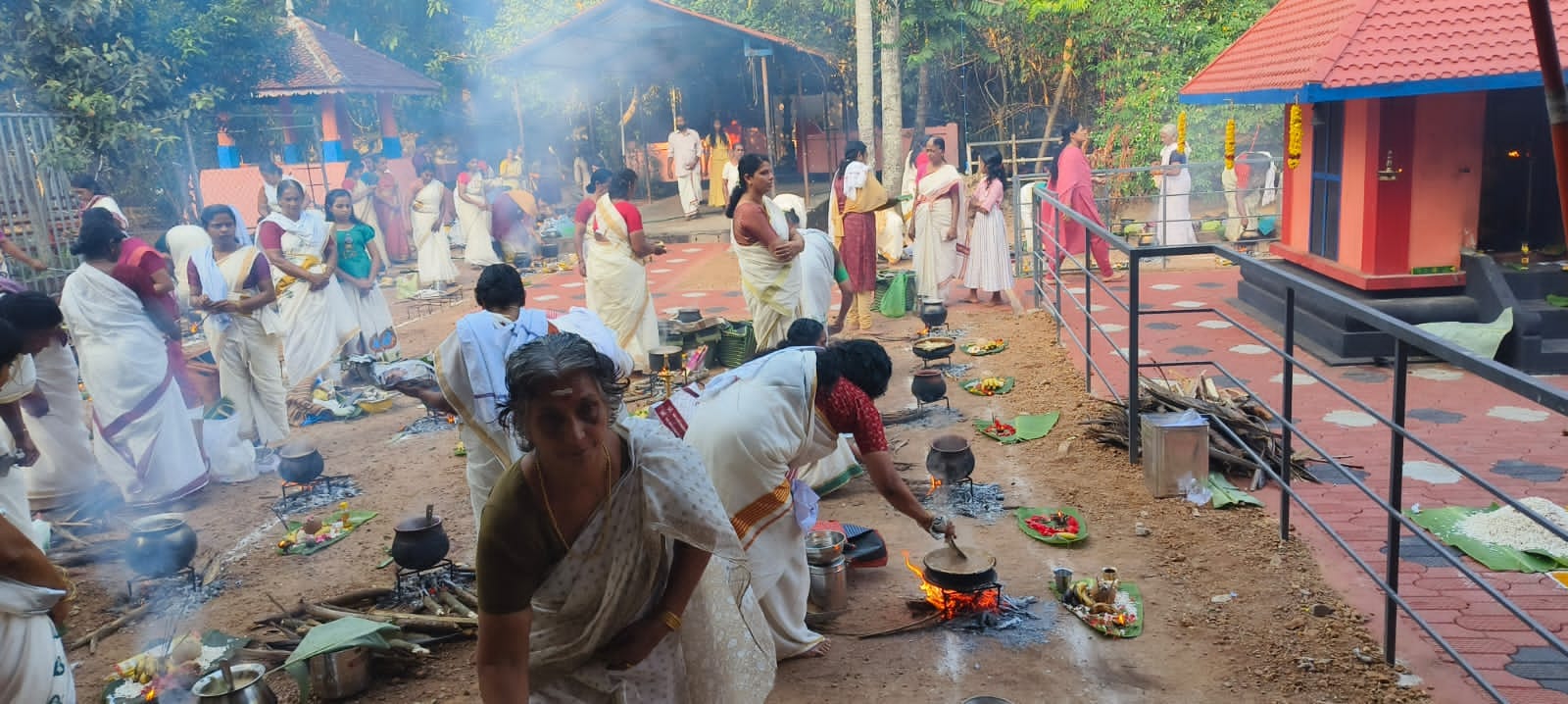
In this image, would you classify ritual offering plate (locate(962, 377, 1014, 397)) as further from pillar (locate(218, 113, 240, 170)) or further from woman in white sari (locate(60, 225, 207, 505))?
pillar (locate(218, 113, 240, 170))

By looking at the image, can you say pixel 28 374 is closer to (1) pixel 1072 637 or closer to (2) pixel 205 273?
(2) pixel 205 273

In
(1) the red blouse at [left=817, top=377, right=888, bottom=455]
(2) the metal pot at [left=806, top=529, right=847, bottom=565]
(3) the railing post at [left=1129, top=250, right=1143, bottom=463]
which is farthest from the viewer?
(3) the railing post at [left=1129, top=250, right=1143, bottom=463]

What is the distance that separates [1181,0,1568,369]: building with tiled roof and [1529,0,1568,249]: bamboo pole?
20.0ft

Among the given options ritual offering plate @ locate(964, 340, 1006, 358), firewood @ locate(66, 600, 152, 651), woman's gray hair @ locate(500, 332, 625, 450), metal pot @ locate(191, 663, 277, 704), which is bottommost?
firewood @ locate(66, 600, 152, 651)

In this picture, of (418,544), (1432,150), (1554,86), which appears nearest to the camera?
(1554,86)

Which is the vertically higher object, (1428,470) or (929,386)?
(929,386)

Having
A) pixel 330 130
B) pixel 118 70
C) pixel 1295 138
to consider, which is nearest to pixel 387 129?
pixel 330 130

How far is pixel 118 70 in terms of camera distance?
1277 cm

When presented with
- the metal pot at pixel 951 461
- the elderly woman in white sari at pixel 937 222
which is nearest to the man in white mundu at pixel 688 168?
the elderly woman in white sari at pixel 937 222

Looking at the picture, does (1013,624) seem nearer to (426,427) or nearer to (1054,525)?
(1054,525)

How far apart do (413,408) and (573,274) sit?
256 inches

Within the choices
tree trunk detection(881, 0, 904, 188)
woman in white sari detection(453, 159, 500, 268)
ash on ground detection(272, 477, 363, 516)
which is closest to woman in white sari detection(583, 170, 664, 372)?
ash on ground detection(272, 477, 363, 516)

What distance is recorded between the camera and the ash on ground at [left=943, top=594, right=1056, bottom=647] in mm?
4141

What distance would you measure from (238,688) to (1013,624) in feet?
9.41
